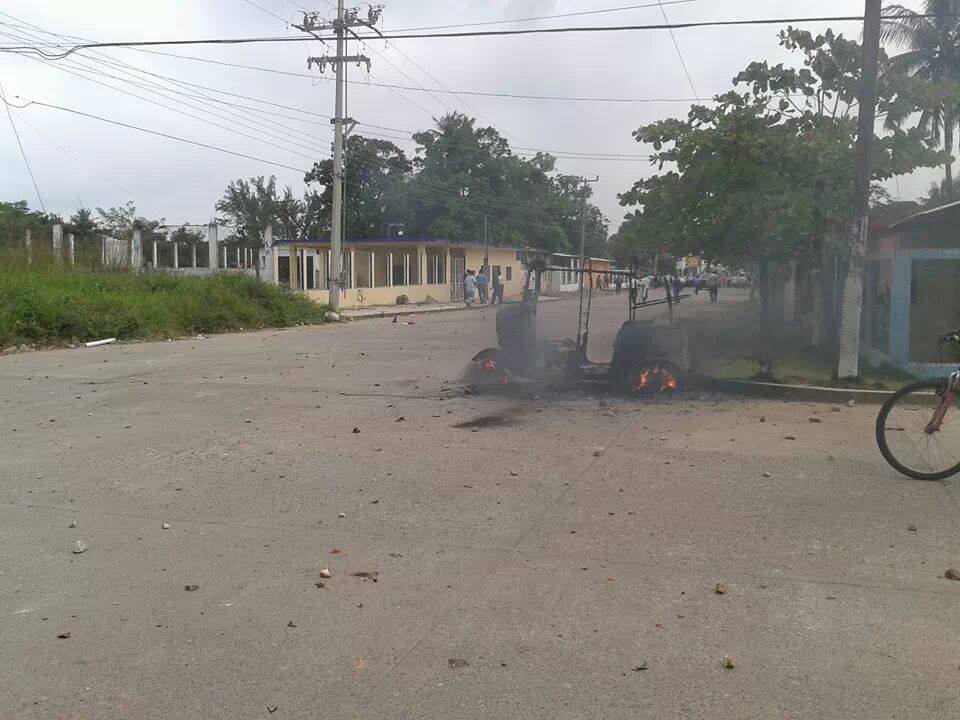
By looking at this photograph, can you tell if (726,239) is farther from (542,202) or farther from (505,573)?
(542,202)

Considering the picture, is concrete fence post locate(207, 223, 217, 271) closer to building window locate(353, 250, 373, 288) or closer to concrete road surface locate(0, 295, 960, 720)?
building window locate(353, 250, 373, 288)

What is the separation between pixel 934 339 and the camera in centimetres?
1366

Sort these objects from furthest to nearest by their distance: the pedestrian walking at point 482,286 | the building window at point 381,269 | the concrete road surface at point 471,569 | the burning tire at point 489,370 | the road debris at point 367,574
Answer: the building window at point 381,269, the pedestrian walking at point 482,286, the burning tire at point 489,370, the road debris at point 367,574, the concrete road surface at point 471,569

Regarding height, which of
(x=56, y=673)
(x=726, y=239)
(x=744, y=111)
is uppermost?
(x=744, y=111)

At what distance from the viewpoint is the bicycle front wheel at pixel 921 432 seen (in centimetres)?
742

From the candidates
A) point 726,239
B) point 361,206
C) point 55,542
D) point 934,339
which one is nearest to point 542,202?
point 361,206

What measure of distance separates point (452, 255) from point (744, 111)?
38.0 m

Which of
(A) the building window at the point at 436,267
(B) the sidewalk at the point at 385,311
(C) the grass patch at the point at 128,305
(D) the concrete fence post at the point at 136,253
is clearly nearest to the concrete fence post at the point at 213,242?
(D) the concrete fence post at the point at 136,253

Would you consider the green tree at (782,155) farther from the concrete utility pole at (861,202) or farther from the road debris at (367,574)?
the road debris at (367,574)

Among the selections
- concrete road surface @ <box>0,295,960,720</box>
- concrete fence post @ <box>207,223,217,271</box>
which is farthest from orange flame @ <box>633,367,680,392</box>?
concrete fence post @ <box>207,223,217,271</box>

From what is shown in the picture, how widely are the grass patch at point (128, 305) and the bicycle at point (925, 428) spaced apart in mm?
17910

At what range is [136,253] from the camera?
109 ft

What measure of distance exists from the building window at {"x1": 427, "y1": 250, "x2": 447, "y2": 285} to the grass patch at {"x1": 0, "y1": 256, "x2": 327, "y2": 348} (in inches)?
Answer: 784

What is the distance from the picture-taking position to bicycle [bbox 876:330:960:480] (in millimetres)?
7402
